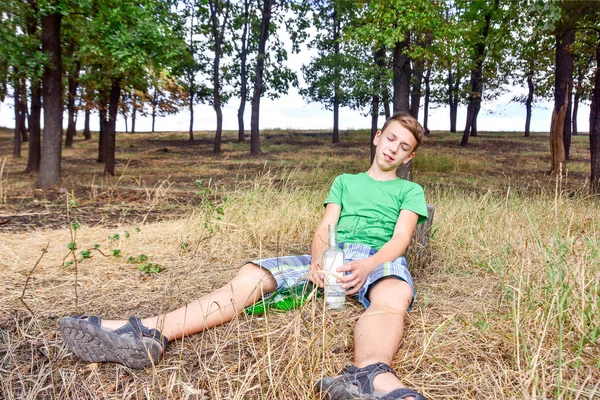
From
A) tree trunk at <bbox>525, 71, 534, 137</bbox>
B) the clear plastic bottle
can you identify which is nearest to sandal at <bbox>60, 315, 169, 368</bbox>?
the clear plastic bottle

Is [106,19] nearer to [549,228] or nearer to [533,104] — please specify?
[549,228]

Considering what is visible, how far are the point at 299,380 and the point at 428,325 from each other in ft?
3.05

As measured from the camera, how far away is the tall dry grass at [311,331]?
1.95 meters

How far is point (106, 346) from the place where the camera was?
2162 mm

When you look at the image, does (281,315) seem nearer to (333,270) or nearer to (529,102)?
(333,270)

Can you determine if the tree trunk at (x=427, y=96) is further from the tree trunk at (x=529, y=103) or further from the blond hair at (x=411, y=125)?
the blond hair at (x=411, y=125)

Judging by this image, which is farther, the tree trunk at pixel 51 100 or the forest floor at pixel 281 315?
the tree trunk at pixel 51 100

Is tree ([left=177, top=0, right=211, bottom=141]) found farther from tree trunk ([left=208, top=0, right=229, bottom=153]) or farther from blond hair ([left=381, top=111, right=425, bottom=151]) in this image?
blond hair ([left=381, top=111, right=425, bottom=151])

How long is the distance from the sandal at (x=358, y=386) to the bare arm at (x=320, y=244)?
0.55m

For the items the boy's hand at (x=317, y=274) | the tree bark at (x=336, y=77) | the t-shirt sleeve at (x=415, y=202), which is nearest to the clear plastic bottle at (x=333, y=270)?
the boy's hand at (x=317, y=274)

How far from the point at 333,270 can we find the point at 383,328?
0.48 m

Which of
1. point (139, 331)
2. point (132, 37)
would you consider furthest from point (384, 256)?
point (132, 37)

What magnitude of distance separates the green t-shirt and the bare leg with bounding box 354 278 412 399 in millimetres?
482

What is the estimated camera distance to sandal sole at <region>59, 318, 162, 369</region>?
2131mm
